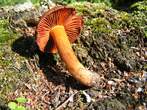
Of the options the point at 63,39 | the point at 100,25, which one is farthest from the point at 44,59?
the point at 100,25

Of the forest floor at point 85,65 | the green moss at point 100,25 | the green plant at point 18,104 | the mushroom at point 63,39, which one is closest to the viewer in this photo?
the green plant at point 18,104

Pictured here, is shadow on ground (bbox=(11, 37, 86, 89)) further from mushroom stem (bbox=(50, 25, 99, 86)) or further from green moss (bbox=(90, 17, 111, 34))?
green moss (bbox=(90, 17, 111, 34))

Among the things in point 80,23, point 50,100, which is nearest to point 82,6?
point 80,23

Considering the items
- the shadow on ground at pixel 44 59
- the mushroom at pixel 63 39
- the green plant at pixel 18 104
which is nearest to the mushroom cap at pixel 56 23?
the mushroom at pixel 63 39

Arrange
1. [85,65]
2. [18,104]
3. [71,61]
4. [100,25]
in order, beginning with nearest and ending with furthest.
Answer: [18,104]
[71,61]
[85,65]
[100,25]

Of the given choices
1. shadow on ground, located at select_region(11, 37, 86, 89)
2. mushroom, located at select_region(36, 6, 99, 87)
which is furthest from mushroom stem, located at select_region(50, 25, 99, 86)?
shadow on ground, located at select_region(11, 37, 86, 89)

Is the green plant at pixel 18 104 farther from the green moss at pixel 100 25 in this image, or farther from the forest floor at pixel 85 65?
the green moss at pixel 100 25

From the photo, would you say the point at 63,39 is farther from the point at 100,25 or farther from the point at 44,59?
the point at 100,25
